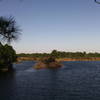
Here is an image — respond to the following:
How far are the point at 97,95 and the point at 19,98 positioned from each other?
9227 mm

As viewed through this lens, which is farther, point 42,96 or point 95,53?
point 95,53

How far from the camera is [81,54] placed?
176500 millimetres

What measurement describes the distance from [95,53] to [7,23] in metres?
174

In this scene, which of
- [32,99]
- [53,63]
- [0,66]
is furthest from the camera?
[53,63]

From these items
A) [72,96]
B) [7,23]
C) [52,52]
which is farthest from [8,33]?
[52,52]

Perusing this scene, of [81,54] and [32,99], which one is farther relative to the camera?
[81,54]

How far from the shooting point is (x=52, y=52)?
14925 cm

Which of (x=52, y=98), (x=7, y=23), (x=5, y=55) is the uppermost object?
(x=7, y=23)

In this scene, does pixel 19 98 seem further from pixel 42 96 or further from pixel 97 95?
pixel 97 95

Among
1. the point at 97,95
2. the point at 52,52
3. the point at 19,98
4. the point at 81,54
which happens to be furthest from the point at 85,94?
the point at 81,54

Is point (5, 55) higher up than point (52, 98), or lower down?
higher up

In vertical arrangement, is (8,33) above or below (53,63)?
above

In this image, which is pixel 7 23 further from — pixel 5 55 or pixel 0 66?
pixel 5 55

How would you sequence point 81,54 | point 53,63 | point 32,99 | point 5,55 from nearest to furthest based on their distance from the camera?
1. point 32,99
2. point 5,55
3. point 53,63
4. point 81,54
